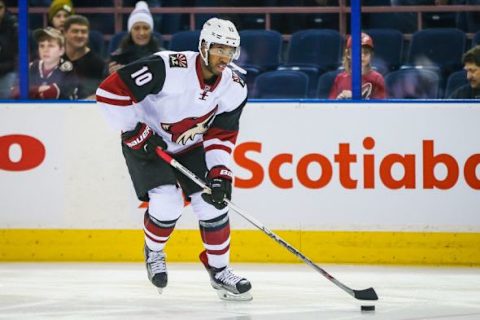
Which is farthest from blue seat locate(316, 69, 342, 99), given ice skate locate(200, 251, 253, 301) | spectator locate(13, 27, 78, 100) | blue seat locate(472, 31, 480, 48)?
ice skate locate(200, 251, 253, 301)

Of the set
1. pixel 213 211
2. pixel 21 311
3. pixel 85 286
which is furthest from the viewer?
pixel 85 286

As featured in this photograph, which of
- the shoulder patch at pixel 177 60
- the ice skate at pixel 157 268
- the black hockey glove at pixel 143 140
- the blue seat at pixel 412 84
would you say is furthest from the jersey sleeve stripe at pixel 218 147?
the blue seat at pixel 412 84

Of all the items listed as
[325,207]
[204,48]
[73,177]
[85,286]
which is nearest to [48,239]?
[73,177]

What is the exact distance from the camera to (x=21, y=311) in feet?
14.8

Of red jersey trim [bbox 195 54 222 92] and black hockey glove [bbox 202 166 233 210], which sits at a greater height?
red jersey trim [bbox 195 54 222 92]

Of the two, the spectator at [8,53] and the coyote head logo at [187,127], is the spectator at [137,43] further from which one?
the coyote head logo at [187,127]

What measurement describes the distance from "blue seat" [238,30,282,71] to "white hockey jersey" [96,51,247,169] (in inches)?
58.1

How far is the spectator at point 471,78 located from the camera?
5.95 metres

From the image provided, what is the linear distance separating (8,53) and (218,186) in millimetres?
2087

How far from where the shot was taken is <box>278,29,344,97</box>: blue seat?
6.20m

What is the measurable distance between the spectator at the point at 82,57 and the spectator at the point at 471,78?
189 centimetres

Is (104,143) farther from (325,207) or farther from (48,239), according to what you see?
(325,207)

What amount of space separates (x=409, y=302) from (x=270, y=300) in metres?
0.57

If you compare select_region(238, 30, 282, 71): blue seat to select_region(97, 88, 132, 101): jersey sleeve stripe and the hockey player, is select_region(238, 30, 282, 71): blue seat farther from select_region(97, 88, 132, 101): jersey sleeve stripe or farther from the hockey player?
select_region(97, 88, 132, 101): jersey sleeve stripe
